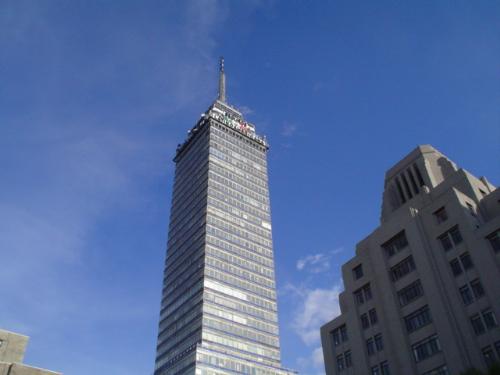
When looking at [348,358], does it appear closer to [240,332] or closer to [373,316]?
[373,316]

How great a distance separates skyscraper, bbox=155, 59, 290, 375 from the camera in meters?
128

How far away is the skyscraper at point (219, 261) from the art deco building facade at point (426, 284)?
2470 inches

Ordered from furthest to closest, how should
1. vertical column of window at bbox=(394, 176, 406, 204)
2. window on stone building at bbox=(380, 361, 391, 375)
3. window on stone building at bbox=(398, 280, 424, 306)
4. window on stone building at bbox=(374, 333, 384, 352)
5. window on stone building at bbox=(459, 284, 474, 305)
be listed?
vertical column of window at bbox=(394, 176, 406, 204) → window on stone building at bbox=(374, 333, 384, 352) → window on stone building at bbox=(398, 280, 424, 306) → window on stone building at bbox=(380, 361, 391, 375) → window on stone building at bbox=(459, 284, 474, 305)

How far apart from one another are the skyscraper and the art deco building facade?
6274 cm

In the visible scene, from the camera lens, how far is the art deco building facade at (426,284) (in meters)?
51.6

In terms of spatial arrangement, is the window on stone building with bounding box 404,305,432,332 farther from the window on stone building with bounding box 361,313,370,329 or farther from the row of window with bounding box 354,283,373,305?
the row of window with bounding box 354,283,373,305

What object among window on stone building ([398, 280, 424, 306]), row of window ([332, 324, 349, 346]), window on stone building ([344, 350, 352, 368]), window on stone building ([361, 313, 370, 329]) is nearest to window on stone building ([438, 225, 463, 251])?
window on stone building ([398, 280, 424, 306])

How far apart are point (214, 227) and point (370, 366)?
91820 millimetres

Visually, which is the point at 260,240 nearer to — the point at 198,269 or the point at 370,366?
the point at 198,269

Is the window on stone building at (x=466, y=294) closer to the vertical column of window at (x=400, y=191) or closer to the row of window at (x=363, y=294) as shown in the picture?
the row of window at (x=363, y=294)

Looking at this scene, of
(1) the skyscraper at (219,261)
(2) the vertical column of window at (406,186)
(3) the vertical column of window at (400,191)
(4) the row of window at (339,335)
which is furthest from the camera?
(1) the skyscraper at (219,261)

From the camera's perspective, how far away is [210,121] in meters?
177

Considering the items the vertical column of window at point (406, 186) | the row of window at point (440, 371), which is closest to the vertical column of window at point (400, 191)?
the vertical column of window at point (406, 186)

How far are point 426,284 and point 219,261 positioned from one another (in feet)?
295
